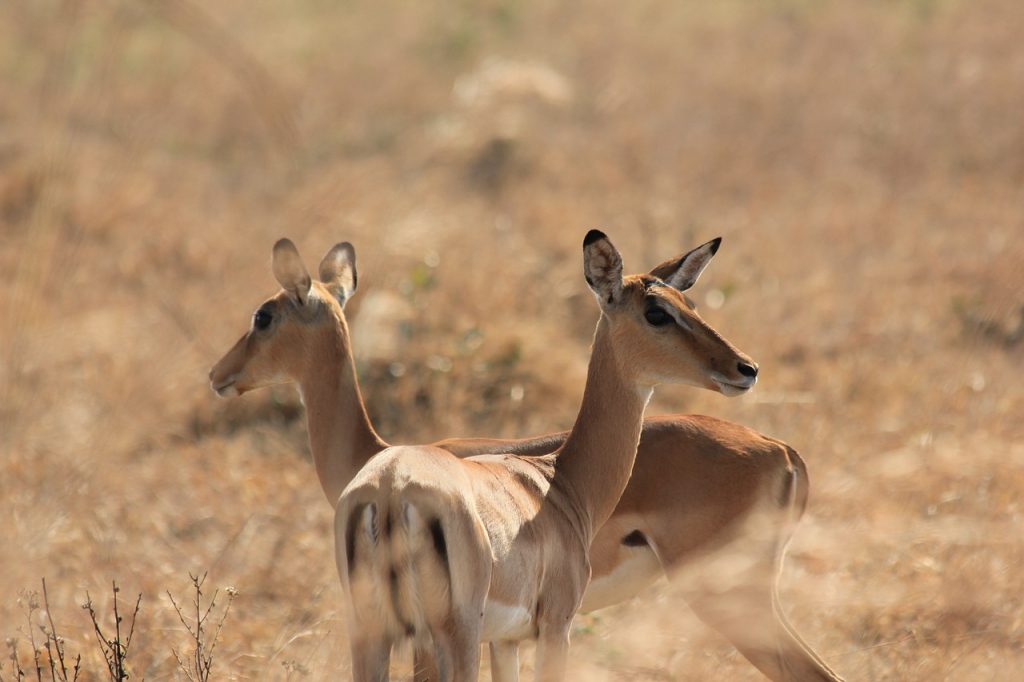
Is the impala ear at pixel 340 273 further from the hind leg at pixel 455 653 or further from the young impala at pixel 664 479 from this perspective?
the hind leg at pixel 455 653

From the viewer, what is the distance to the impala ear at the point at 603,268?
14.9 feet

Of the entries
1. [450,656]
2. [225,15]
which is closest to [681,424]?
[450,656]

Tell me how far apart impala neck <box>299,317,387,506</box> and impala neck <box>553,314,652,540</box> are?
78 cm

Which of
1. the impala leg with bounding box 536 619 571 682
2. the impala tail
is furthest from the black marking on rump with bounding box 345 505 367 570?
the impala leg with bounding box 536 619 571 682

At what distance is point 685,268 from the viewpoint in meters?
4.96

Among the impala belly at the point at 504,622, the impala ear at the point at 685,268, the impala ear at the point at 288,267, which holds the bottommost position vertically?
the impala belly at the point at 504,622

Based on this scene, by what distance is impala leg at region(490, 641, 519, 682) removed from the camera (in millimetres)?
4215

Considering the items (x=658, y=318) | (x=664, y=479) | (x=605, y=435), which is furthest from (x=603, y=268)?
(x=664, y=479)

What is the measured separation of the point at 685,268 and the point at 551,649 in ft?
5.19

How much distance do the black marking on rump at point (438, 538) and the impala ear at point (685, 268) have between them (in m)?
1.88

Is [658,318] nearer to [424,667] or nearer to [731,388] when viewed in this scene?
[731,388]

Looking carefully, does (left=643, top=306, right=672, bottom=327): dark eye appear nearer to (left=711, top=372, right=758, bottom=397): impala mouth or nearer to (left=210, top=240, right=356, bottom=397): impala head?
(left=711, top=372, right=758, bottom=397): impala mouth

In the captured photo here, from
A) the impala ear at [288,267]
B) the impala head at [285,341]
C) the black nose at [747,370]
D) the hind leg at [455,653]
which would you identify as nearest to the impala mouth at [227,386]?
the impala head at [285,341]

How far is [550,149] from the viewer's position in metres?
14.0
